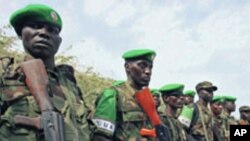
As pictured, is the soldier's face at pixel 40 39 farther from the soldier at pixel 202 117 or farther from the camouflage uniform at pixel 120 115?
the soldier at pixel 202 117

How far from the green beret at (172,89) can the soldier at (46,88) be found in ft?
12.9

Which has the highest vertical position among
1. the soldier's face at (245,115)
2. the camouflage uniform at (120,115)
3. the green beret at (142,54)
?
the green beret at (142,54)

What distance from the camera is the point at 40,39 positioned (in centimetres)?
358

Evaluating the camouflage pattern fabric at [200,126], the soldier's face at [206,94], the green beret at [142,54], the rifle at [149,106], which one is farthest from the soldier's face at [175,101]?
the rifle at [149,106]

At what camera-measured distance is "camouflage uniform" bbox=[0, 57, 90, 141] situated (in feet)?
10.8

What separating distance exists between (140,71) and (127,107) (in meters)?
0.43

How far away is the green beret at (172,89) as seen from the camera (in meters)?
7.78

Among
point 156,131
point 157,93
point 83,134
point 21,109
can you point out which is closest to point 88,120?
point 83,134

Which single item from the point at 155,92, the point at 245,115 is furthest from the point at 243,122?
the point at 155,92

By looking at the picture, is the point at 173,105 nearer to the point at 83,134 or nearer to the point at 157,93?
the point at 157,93

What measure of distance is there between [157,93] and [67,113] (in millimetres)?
4125

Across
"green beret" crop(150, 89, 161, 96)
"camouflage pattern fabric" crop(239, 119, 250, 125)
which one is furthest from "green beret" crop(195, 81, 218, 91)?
"camouflage pattern fabric" crop(239, 119, 250, 125)

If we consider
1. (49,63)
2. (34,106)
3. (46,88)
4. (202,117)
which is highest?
(49,63)

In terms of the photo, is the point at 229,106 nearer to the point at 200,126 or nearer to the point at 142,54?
the point at 200,126
